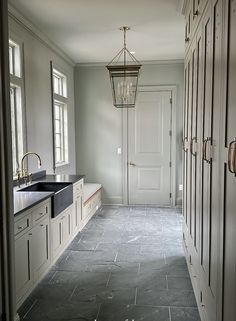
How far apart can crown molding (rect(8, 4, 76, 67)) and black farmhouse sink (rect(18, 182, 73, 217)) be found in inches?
79.6

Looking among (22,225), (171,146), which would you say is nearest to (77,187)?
(22,225)

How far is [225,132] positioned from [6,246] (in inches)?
48.3

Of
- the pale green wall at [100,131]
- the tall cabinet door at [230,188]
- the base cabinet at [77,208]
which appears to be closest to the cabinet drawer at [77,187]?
the base cabinet at [77,208]

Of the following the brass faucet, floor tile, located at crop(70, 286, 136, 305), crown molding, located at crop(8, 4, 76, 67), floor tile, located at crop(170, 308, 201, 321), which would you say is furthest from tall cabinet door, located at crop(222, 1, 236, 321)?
crown molding, located at crop(8, 4, 76, 67)

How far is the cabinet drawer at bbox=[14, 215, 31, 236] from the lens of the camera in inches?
97.7

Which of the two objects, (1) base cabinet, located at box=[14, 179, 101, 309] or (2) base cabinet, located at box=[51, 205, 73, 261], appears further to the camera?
(2) base cabinet, located at box=[51, 205, 73, 261]

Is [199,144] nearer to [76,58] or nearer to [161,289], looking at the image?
[161,289]

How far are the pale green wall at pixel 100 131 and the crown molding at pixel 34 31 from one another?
2.85 feet

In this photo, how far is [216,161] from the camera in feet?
5.72

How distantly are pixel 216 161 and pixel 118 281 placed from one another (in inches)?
76.0

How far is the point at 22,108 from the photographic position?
157 inches

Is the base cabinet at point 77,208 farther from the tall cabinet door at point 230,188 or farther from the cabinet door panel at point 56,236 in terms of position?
the tall cabinet door at point 230,188

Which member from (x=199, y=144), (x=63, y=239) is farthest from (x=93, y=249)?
(x=199, y=144)

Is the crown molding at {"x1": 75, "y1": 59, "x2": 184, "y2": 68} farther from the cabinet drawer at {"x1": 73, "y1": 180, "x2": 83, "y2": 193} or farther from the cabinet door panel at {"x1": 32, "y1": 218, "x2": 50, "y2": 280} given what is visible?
the cabinet door panel at {"x1": 32, "y1": 218, "x2": 50, "y2": 280}
